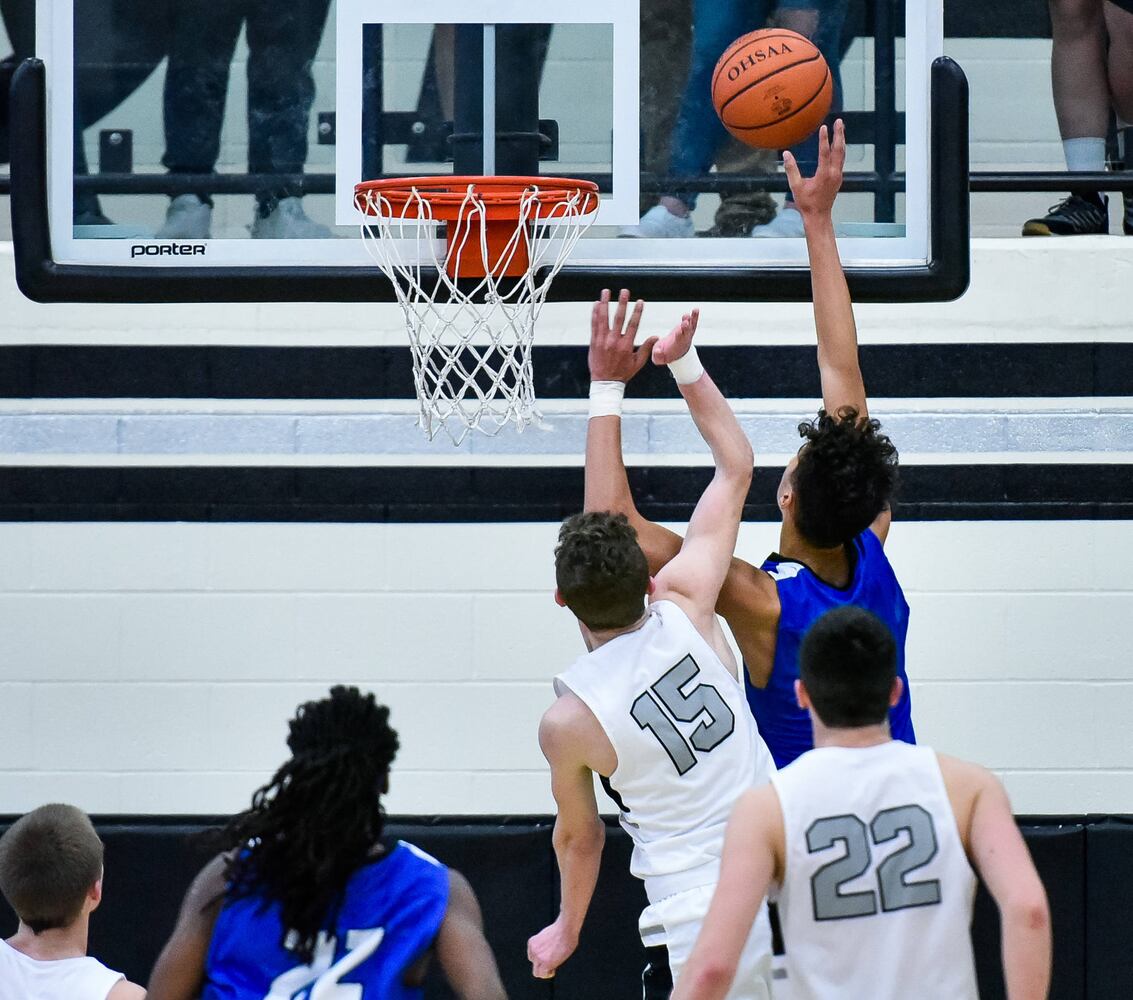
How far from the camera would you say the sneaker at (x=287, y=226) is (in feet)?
14.9

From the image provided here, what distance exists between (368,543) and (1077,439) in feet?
8.12

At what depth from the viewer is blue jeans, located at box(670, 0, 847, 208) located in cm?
445

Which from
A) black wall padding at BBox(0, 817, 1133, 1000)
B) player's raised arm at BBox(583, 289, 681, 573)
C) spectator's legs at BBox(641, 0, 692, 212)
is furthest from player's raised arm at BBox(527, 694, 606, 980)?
spectator's legs at BBox(641, 0, 692, 212)

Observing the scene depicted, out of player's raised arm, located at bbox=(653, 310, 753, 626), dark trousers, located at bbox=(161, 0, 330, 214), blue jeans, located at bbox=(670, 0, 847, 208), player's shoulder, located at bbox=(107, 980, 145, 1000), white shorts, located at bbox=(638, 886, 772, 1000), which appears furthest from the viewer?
dark trousers, located at bbox=(161, 0, 330, 214)

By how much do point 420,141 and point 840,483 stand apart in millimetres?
1768

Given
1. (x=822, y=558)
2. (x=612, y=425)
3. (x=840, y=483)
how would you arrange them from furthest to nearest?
1. (x=612, y=425)
2. (x=822, y=558)
3. (x=840, y=483)

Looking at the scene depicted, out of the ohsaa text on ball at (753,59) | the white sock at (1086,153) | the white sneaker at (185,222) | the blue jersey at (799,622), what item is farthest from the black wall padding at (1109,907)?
the white sneaker at (185,222)

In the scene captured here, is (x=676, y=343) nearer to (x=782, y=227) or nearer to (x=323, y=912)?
(x=782, y=227)

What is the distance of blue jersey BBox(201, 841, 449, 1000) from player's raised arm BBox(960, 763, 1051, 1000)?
2.92 feet

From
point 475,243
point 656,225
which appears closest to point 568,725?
point 475,243

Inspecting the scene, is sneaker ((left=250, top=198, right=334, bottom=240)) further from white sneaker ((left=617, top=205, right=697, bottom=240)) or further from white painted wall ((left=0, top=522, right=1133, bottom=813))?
white painted wall ((left=0, top=522, right=1133, bottom=813))

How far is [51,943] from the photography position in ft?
9.71

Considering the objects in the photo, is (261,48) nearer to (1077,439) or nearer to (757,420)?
(757,420)

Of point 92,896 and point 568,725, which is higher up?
point 568,725
